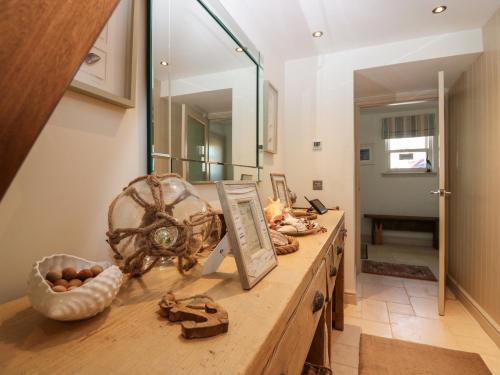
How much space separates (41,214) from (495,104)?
8.80ft

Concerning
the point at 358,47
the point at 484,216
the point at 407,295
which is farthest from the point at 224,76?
the point at 407,295

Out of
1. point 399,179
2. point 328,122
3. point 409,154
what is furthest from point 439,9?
point 399,179

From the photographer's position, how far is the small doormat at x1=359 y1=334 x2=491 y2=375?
63.6 inches

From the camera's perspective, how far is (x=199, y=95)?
4.03ft

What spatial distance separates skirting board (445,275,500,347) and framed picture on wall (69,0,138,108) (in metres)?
2.66

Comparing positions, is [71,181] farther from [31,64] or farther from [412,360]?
[412,360]

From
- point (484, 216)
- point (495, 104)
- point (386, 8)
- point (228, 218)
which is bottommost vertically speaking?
point (484, 216)

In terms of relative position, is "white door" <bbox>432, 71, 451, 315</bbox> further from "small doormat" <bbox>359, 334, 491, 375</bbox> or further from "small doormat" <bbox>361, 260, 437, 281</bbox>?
"small doormat" <bbox>361, 260, 437, 281</bbox>

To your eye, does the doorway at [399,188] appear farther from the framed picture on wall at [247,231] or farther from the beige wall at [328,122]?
the framed picture on wall at [247,231]

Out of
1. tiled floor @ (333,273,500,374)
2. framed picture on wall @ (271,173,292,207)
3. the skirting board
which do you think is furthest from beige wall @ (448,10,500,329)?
framed picture on wall @ (271,173,292,207)

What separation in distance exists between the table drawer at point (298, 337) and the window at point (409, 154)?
14.9 feet

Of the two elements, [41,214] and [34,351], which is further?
[41,214]

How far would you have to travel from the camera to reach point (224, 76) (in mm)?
1438

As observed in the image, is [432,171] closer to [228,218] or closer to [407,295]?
[407,295]
